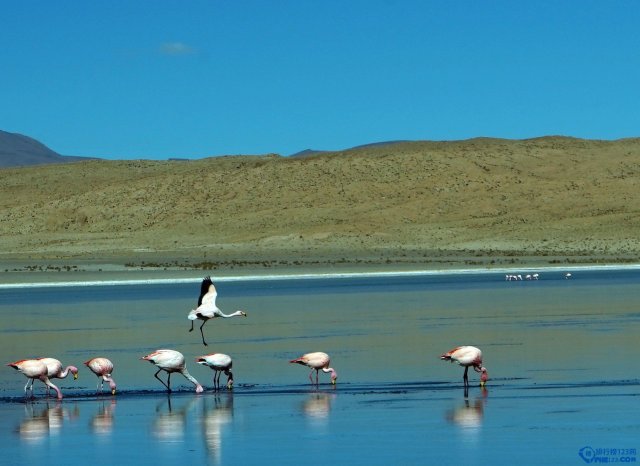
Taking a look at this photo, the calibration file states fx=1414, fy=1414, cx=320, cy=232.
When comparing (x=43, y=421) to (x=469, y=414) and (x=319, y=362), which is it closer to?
(x=319, y=362)

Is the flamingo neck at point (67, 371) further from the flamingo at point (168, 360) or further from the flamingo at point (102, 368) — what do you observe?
the flamingo at point (168, 360)

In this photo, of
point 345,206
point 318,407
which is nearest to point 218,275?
point 318,407

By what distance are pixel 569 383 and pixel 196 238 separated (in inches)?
2921

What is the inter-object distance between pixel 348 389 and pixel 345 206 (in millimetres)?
83144

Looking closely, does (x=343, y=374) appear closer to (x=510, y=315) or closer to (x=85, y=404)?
(x=85, y=404)

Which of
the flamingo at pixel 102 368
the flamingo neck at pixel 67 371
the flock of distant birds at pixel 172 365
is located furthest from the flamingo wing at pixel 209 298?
the flamingo at pixel 102 368

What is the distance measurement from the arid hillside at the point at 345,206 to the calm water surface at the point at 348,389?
3363 cm

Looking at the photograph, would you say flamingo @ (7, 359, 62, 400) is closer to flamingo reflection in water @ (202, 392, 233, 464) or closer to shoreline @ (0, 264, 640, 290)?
flamingo reflection in water @ (202, 392, 233, 464)

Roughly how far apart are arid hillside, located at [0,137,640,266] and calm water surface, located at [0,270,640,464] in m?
33.6

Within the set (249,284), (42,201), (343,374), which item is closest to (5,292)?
(249,284)

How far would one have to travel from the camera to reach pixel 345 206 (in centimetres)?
9988

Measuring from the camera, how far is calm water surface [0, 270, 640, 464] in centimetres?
1234

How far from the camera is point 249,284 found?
46.0 m

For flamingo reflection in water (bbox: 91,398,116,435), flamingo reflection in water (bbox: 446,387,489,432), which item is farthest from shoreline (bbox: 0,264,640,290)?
flamingo reflection in water (bbox: 446,387,489,432)
